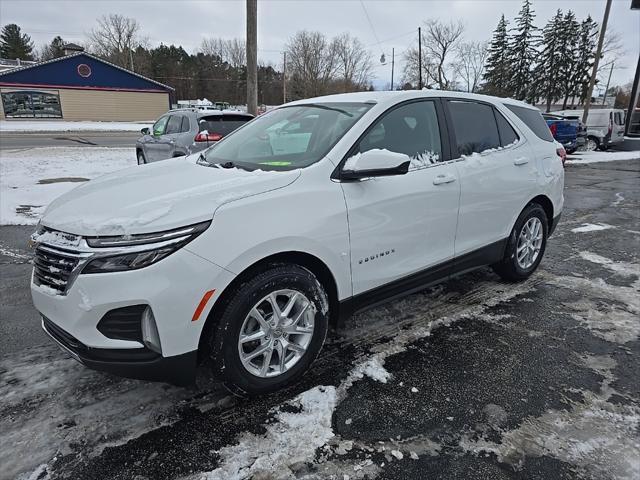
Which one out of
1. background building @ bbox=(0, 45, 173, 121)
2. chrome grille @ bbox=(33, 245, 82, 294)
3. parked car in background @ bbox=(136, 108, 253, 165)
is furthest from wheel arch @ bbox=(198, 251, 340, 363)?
background building @ bbox=(0, 45, 173, 121)

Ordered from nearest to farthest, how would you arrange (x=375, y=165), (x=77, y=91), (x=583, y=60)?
1. (x=375, y=165)
2. (x=77, y=91)
3. (x=583, y=60)

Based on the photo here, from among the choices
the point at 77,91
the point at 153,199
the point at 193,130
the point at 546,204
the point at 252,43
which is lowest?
the point at 546,204

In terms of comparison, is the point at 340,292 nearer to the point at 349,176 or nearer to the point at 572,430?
the point at 349,176

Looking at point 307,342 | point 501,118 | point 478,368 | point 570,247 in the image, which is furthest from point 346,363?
point 570,247

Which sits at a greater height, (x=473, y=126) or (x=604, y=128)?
(x=604, y=128)

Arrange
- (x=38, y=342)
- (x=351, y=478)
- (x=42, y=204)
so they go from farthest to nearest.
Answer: (x=42, y=204), (x=38, y=342), (x=351, y=478)

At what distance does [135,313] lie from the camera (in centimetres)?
209

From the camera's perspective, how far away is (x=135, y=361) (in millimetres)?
2148

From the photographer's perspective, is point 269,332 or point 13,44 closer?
point 269,332

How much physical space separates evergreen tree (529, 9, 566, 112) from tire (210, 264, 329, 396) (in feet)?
204

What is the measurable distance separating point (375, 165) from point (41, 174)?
34.6ft

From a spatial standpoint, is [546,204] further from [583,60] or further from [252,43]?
[583,60]

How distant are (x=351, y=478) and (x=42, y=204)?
7585 mm

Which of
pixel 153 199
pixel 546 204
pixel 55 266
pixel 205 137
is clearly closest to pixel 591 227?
pixel 546 204
